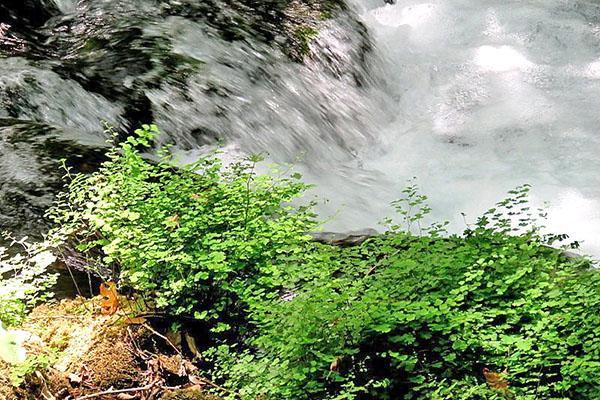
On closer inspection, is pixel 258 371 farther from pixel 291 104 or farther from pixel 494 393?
pixel 291 104

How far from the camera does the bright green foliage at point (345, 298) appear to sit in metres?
2.55

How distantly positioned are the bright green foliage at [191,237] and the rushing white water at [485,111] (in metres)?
1.78

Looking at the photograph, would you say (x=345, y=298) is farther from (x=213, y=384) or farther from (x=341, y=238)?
(x=341, y=238)

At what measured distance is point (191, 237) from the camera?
3.30 meters

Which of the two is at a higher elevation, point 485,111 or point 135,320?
point 135,320

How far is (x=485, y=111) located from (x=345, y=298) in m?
5.02

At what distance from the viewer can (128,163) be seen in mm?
3514

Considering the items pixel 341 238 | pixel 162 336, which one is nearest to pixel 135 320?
pixel 162 336

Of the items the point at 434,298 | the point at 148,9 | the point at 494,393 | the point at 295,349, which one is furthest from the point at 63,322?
the point at 148,9

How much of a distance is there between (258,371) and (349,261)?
66 centimetres

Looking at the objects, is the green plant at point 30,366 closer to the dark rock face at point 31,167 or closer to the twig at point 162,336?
the twig at point 162,336

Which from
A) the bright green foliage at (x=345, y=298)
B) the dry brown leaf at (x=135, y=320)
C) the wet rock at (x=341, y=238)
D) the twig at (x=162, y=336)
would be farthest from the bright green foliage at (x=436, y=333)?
the wet rock at (x=341, y=238)

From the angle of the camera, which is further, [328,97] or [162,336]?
[328,97]

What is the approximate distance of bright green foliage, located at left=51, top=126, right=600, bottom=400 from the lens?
2.55 m
